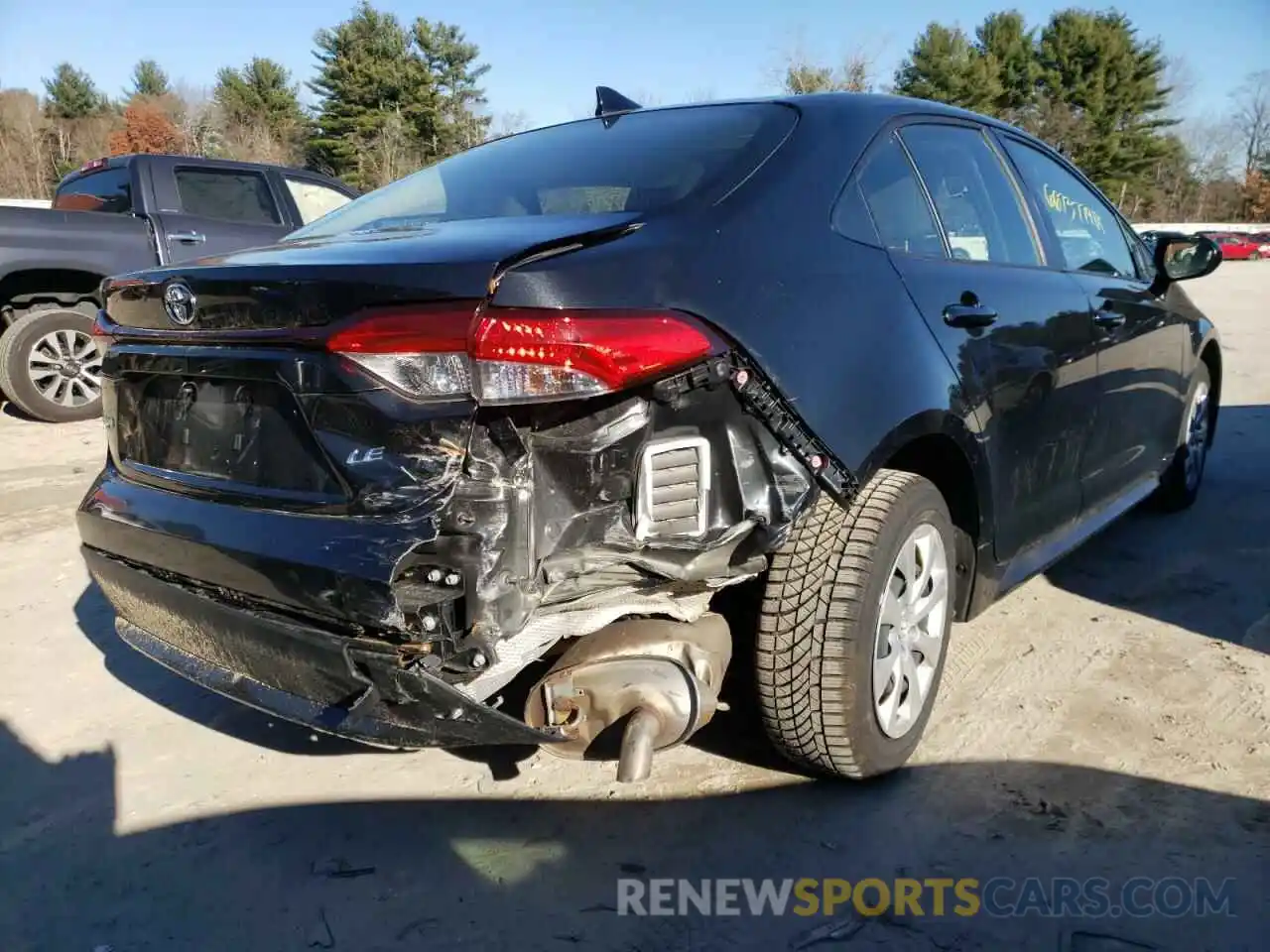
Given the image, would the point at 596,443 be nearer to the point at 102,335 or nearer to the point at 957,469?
the point at 957,469

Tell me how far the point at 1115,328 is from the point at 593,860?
2.67 metres

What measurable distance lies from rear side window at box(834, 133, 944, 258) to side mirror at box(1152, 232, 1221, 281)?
201 cm

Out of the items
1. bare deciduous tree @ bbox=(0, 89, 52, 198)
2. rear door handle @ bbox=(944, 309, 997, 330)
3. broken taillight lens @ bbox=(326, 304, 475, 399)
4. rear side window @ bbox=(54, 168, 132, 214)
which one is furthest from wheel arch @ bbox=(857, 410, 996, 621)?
bare deciduous tree @ bbox=(0, 89, 52, 198)

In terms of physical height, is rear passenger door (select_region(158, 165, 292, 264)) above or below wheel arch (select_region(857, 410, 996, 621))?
above

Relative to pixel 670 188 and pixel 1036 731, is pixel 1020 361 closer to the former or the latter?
pixel 1036 731

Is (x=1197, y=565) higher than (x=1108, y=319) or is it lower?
lower

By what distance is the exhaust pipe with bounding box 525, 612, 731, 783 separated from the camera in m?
2.01

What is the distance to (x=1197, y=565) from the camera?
4.15 metres

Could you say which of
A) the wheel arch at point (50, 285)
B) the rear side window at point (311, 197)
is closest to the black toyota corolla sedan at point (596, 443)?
the wheel arch at point (50, 285)

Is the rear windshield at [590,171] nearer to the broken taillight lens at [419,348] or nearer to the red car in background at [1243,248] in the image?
the broken taillight lens at [419,348]

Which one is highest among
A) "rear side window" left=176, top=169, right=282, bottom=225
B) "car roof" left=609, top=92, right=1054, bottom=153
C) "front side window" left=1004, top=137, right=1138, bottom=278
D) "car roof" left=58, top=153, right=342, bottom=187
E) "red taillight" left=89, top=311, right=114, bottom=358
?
"car roof" left=58, top=153, right=342, bottom=187

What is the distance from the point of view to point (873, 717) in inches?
94.1

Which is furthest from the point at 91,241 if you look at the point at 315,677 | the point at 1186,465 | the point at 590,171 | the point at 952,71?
the point at 952,71

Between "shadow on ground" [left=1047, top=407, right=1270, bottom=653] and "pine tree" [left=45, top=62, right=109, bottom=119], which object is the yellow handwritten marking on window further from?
"pine tree" [left=45, top=62, right=109, bottom=119]
